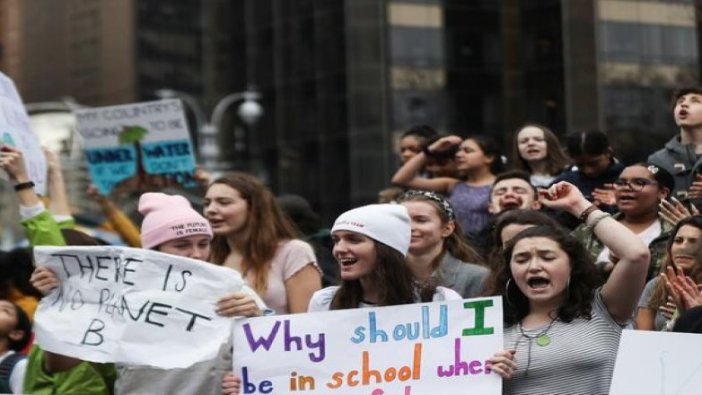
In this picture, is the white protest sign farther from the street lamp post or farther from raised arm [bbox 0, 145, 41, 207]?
the street lamp post

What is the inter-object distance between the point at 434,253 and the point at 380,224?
866mm

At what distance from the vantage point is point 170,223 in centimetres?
602

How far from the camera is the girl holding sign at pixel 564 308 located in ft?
16.9

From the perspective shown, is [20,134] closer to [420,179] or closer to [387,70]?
[420,179]

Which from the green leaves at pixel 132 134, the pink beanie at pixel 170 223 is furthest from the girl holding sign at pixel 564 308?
the green leaves at pixel 132 134

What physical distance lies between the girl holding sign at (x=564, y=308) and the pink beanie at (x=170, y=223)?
4.49 ft

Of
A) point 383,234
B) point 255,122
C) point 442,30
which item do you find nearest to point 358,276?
point 383,234

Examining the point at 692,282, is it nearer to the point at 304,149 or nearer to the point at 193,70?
the point at 304,149

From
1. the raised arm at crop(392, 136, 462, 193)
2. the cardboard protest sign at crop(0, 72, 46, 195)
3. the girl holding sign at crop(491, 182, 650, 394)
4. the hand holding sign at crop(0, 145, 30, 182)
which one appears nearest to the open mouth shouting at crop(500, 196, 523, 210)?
the raised arm at crop(392, 136, 462, 193)

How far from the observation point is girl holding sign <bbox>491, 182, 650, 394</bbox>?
5141 mm

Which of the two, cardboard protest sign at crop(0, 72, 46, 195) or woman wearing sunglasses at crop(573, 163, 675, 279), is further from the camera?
cardboard protest sign at crop(0, 72, 46, 195)

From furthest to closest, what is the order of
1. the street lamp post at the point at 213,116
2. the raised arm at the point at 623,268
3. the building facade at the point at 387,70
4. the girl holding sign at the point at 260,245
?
the building facade at the point at 387,70
the street lamp post at the point at 213,116
the girl holding sign at the point at 260,245
the raised arm at the point at 623,268

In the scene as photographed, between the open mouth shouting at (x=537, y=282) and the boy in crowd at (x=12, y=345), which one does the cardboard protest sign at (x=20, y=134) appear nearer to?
the boy in crowd at (x=12, y=345)

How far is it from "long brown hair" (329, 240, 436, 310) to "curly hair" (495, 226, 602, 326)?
38 centimetres
